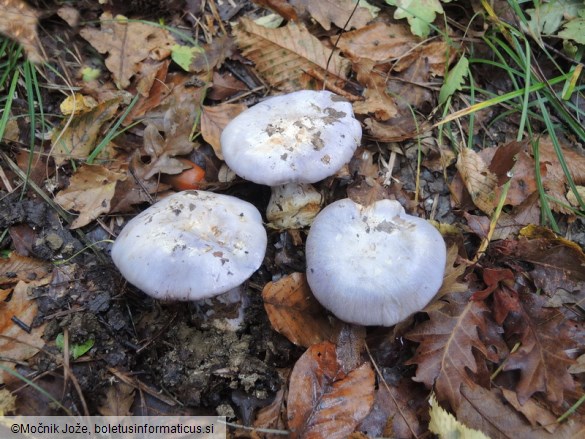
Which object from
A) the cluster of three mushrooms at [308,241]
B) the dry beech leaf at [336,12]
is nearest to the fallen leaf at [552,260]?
the cluster of three mushrooms at [308,241]

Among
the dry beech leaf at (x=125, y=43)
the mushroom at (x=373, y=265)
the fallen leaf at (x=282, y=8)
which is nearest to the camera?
the mushroom at (x=373, y=265)

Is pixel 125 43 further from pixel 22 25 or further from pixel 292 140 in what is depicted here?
pixel 292 140

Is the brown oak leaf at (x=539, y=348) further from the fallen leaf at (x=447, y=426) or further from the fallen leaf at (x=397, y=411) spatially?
the fallen leaf at (x=397, y=411)

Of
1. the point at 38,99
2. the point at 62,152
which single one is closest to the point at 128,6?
the point at 38,99

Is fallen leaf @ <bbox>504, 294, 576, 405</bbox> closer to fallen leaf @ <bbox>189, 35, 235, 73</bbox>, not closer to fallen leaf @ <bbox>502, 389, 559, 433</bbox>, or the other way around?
fallen leaf @ <bbox>502, 389, 559, 433</bbox>

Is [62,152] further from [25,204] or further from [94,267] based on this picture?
[94,267]

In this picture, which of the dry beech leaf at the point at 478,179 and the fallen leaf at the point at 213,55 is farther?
the fallen leaf at the point at 213,55

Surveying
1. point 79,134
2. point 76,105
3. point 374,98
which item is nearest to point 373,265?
point 374,98
